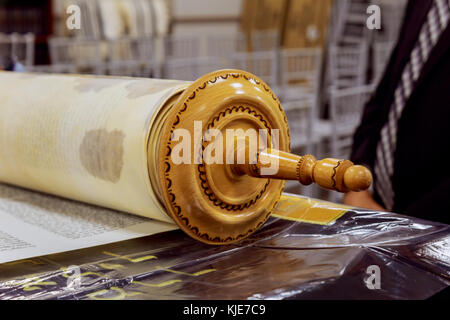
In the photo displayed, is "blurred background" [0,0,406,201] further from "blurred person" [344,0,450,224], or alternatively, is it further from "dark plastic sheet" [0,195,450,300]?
"dark plastic sheet" [0,195,450,300]

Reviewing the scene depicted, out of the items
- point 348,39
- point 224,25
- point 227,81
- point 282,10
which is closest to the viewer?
point 227,81

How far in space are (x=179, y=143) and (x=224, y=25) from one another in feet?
17.2

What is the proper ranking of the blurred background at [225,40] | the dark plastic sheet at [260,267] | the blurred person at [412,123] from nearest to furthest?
the dark plastic sheet at [260,267] → the blurred person at [412,123] → the blurred background at [225,40]

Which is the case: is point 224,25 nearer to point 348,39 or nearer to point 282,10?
point 282,10

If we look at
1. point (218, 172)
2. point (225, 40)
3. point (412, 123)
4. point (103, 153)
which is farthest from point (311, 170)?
point (225, 40)

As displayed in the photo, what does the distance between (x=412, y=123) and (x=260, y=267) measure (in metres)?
0.54

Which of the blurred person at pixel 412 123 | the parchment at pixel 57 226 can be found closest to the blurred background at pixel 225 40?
the blurred person at pixel 412 123

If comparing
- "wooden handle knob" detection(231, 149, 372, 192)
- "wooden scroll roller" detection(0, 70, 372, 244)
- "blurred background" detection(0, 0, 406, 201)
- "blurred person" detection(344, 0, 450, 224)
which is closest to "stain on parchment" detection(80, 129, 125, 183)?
"wooden scroll roller" detection(0, 70, 372, 244)

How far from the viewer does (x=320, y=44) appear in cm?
470

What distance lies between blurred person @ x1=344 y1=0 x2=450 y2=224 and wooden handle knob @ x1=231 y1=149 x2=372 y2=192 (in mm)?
389

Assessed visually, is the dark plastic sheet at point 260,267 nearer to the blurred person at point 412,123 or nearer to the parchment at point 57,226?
the parchment at point 57,226

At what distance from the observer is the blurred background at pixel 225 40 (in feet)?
10.5

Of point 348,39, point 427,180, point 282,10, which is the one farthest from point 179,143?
point 282,10

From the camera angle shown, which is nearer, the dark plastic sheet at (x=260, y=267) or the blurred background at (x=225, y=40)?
the dark plastic sheet at (x=260, y=267)
